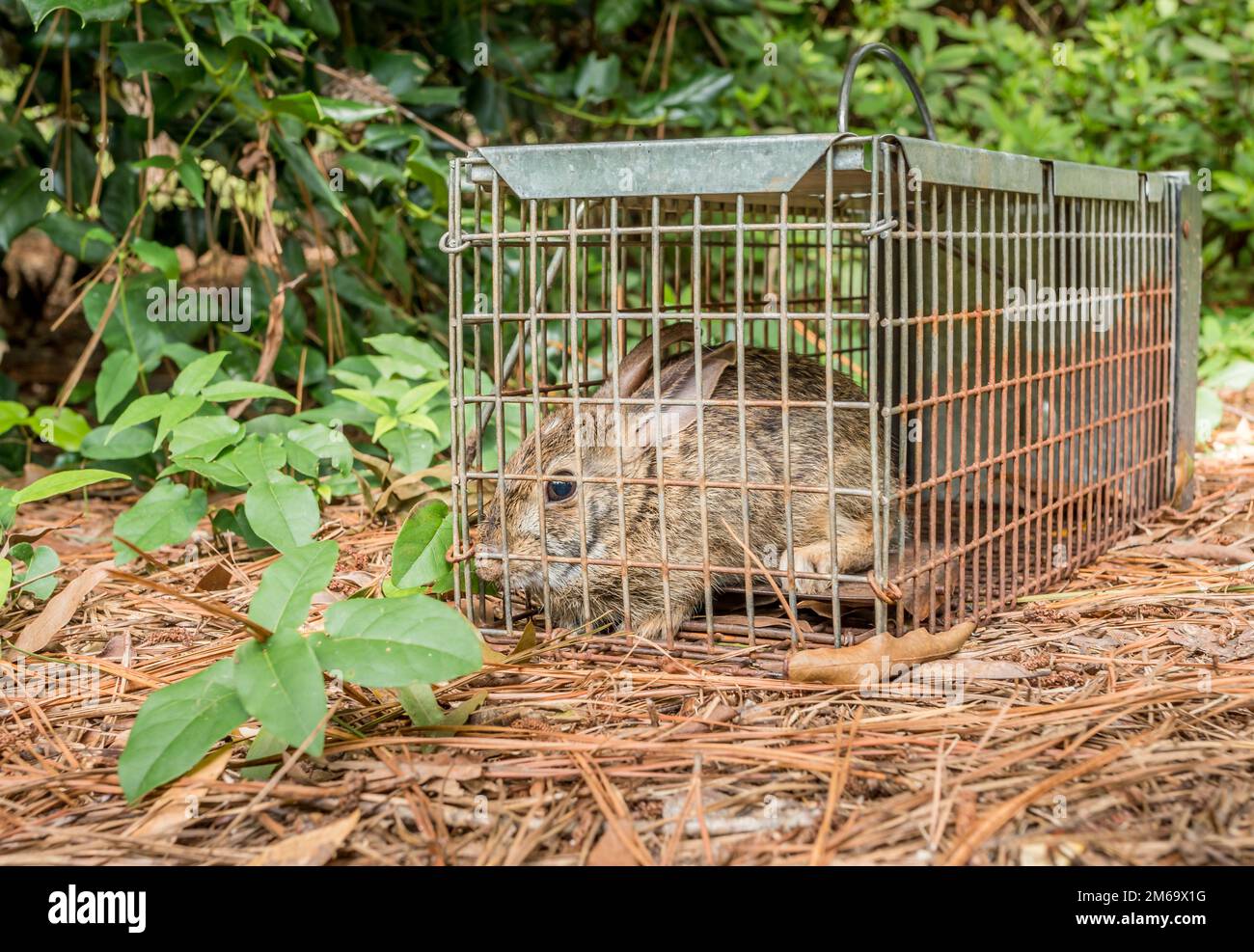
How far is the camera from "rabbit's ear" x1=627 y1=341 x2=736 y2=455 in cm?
342

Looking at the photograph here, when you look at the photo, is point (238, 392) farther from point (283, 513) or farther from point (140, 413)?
point (283, 513)

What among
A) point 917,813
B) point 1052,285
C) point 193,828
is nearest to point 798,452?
point 1052,285

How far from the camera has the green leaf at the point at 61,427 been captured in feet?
15.1

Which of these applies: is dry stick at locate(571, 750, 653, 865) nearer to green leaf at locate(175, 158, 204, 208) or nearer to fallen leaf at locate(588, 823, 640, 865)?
fallen leaf at locate(588, 823, 640, 865)

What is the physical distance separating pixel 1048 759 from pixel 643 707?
0.86m

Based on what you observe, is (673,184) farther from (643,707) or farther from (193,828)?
(193,828)

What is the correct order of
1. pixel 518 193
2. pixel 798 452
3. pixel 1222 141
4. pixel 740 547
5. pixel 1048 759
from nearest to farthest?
1. pixel 1048 759
2. pixel 518 193
3. pixel 740 547
4. pixel 798 452
5. pixel 1222 141

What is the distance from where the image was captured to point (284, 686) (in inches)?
Answer: 92.4

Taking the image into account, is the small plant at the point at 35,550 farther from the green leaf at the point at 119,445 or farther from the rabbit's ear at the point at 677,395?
the rabbit's ear at the point at 677,395

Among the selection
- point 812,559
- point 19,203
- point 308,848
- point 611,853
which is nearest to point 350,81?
point 19,203

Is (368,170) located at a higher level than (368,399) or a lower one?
higher

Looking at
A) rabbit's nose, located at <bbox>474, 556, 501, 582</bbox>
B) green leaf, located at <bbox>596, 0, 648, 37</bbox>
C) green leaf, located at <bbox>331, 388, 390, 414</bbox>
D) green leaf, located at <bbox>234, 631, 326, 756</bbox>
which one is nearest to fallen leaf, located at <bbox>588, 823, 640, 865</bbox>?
green leaf, located at <bbox>234, 631, 326, 756</bbox>

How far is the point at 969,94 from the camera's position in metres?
7.50

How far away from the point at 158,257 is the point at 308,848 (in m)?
3.01
